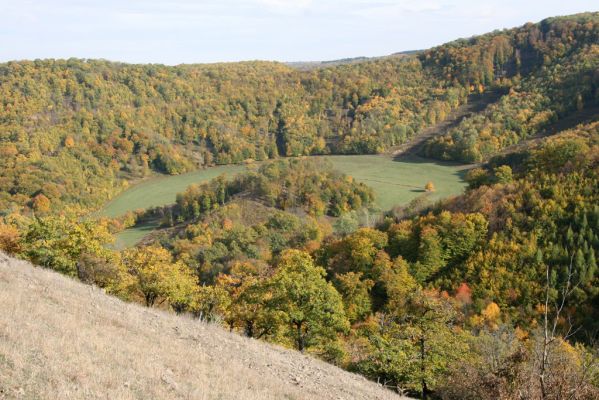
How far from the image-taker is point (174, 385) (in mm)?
13203

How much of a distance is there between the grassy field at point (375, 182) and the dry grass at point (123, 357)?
280 feet

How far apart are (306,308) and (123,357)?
18476mm

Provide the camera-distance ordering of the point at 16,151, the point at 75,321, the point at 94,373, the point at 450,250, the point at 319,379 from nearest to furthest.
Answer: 1. the point at 94,373
2. the point at 75,321
3. the point at 319,379
4. the point at 450,250
5. the point at 16,151

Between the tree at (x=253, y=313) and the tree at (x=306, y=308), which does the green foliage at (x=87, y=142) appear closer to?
the tree at (x=253, y=313)

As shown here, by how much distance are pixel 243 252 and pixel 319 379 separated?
63265 mm

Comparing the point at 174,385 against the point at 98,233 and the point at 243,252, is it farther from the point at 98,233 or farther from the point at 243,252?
the point at 243,252

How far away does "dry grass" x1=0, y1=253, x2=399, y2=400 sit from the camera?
38.1 feet

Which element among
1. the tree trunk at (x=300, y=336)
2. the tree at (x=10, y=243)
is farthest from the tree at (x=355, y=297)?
the tree at (x=10, y=243)

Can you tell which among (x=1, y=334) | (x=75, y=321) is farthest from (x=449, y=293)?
(x=1, y=334)

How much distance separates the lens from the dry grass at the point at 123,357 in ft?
38.1

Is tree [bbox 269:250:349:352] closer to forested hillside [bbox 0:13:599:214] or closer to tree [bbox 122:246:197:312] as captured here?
tree [bbox 122:246:197:312]

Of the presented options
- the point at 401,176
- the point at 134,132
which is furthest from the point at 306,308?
the point at 134,132

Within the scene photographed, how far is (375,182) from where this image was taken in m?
133

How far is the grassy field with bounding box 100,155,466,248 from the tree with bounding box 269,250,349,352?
252 ft
